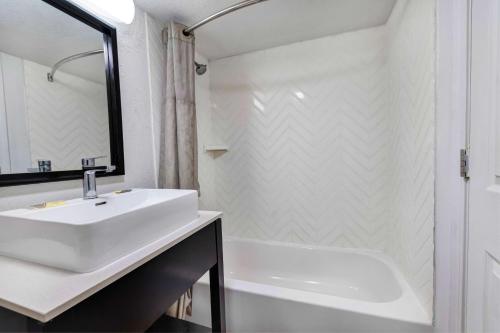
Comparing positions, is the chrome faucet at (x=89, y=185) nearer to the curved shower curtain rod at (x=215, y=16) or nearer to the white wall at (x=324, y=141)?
the curved shower curtain rod at (x=215, y=16)

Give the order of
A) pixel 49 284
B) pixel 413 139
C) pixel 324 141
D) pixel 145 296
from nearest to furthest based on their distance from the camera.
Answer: pixel 49 284
pixel 145 296
pixel 413 139
pixel 324 141

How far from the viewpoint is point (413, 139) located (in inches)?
45.2

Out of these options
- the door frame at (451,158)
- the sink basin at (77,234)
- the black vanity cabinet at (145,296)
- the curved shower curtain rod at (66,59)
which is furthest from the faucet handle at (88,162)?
the door frame at (451,158)

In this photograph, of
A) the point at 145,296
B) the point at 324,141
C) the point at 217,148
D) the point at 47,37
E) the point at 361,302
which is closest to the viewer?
the point at 145,296

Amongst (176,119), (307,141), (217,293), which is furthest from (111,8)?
(307,141)

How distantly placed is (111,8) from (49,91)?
0.45 meters

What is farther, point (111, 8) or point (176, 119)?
point (176, 119)

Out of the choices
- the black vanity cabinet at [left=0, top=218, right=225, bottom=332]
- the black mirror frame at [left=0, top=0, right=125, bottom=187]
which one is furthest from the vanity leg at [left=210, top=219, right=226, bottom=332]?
the black mirror frame at [left=0, top=0, right=125, bottom=187]

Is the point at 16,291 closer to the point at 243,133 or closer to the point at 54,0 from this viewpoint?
the point at 54,0

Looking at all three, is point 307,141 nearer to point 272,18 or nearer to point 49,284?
point 272,18

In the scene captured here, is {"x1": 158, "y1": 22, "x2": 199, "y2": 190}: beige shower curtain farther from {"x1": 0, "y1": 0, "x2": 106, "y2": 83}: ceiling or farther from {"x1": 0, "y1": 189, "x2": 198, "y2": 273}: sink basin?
{"x1": 0, "y1": 189, "x2": 198, "y2": 273}: sink basin

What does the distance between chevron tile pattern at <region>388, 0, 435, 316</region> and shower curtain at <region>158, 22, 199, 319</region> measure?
47.9 inches

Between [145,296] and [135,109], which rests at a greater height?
[135,109]

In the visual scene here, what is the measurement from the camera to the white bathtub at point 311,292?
3.29 feet
